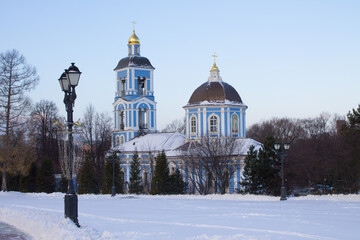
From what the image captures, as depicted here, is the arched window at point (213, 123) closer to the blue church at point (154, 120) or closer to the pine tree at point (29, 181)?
the blue church at point (154, 120)

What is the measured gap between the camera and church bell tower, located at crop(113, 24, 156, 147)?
5775 cm

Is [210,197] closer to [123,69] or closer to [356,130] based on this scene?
[356,130]

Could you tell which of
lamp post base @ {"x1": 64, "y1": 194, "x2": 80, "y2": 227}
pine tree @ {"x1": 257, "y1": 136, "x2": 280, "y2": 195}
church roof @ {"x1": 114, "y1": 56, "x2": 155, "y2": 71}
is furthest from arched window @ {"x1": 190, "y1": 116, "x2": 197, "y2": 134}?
lamp post base @ {"x1": 64, "y1": 194, "x2": 80, "y2": 227}

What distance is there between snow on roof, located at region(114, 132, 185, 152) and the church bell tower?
321 cm

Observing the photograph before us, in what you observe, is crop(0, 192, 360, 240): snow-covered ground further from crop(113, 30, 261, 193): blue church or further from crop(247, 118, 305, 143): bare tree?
crop(247, 118, 305, 143): bare tree

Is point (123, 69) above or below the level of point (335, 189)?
above

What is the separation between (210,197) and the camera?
106 feet

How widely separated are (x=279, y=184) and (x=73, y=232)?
2506 cm

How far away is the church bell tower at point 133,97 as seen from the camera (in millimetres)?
57750

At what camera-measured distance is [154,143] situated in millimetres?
53531

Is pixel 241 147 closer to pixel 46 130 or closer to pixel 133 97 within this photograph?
pixel 133 97

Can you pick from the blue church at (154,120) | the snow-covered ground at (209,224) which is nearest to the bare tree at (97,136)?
the blue church at (154,120)

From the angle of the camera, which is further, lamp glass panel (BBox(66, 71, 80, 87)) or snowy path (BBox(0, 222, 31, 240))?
lamp glass panel (BBox(66, 71, 80, 87))

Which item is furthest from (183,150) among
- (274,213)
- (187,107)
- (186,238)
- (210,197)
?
(186,238)
